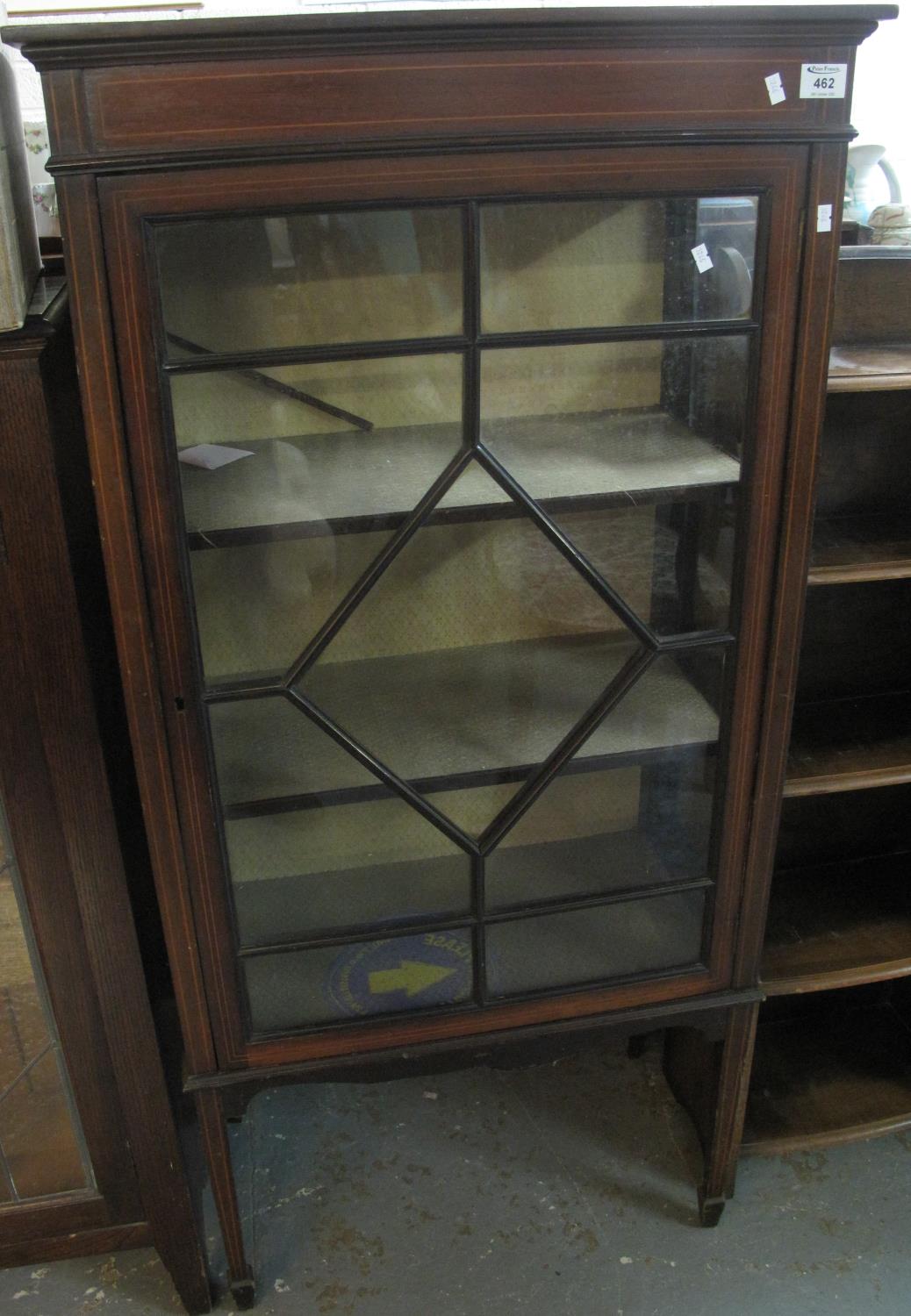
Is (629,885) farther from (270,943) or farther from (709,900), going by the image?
(270,943)

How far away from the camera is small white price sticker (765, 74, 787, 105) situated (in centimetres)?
78

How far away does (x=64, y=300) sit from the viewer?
966mm

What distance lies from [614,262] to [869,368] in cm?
29

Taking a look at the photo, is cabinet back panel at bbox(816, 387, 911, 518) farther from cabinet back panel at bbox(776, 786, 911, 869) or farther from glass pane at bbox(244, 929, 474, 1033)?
glass pane at bbox(244, 929, 474, 1033)

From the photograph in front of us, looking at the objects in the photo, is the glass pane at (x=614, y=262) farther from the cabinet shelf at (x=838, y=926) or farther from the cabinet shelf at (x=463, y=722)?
the cabinet shelf at (x=838, y=926)

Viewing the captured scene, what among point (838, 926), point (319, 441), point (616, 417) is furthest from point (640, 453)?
point (838, 926)

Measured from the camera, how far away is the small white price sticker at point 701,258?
33.4 inches

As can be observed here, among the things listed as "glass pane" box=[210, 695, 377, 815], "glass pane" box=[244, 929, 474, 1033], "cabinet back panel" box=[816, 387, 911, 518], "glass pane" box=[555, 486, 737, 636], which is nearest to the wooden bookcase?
"cabinet back panel" box=[816, 387, 911, 518]

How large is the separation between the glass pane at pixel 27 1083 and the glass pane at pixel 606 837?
1.54 ft

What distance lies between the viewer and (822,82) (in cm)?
79

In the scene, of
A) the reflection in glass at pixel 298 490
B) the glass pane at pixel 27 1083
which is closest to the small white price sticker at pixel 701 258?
the reflection in glass at pixel 298 490

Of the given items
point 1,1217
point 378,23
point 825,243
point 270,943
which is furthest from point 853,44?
point 1,1217

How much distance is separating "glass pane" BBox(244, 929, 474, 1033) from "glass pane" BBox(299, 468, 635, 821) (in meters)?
0.19

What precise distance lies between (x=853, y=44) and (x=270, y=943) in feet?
2.96
